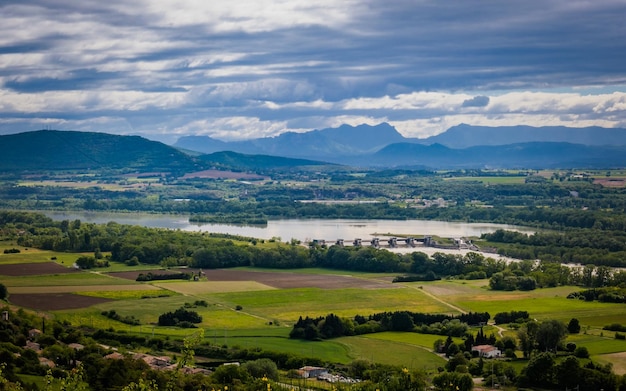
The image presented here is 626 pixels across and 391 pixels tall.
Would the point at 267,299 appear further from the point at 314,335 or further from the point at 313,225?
the point at 313,225

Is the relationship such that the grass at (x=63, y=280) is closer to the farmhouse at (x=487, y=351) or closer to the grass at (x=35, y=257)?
the grass at (x=35, y=257)

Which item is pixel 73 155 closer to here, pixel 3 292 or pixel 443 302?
pixel 3 292

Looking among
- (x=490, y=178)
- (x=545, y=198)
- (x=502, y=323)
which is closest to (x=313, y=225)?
(x=545, y=198)

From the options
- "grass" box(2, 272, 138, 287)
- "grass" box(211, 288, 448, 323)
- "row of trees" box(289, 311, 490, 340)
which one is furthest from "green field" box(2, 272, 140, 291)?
"row of trees" box(289, 311, 490, 340)

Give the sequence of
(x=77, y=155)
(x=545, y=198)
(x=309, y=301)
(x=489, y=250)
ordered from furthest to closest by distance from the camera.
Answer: (x=77, y=155)
(x=545, y=198)
(x=489, y=250)
(x=309, y=301)

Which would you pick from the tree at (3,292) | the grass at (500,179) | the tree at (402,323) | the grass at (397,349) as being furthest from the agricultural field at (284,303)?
the grass at (500,179)

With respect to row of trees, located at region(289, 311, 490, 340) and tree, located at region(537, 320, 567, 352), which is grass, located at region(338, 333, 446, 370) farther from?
tree, located at region(537, 320, 567, 352)
